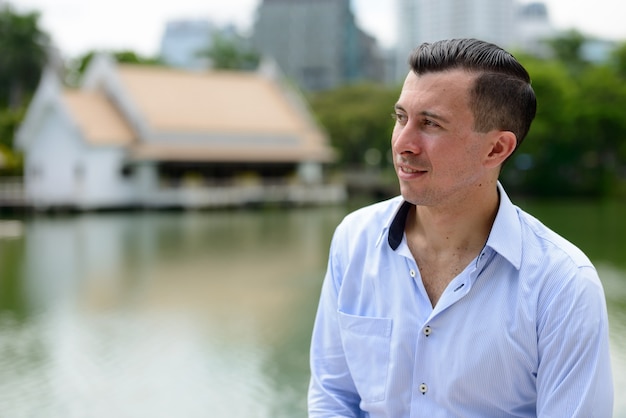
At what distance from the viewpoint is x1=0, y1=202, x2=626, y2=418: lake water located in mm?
5105

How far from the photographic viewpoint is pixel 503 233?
151 centimetres

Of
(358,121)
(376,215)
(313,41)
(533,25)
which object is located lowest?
(533,25)

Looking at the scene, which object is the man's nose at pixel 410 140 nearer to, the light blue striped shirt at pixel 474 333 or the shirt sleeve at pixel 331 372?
the light blue striped shirt at pixel 474 333

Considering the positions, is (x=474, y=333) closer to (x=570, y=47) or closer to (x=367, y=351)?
(x=367, y=351)

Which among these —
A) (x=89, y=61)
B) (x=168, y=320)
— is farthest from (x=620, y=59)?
(x=168, y=320)

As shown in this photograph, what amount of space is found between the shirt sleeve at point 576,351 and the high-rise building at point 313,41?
280 feet

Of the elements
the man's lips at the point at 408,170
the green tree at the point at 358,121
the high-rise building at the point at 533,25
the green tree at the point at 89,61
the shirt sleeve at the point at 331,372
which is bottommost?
the high-rise building at the point at 533,25

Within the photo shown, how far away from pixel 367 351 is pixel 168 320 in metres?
6.10

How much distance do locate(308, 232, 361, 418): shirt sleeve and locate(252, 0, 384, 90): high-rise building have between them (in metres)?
84.9

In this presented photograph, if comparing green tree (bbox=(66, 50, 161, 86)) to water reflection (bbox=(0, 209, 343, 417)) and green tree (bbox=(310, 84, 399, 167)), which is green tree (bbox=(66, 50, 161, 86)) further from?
water reflection (bbox=(0, 209, 343, 417))

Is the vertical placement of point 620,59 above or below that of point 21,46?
below

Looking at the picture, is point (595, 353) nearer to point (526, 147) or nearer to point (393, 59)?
point (526, 147)

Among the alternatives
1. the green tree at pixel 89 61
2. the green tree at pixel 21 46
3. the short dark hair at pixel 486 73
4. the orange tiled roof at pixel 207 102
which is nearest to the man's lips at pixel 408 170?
the short dark hair at pixel 486 73

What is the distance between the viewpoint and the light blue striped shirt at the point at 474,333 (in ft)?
4.57
